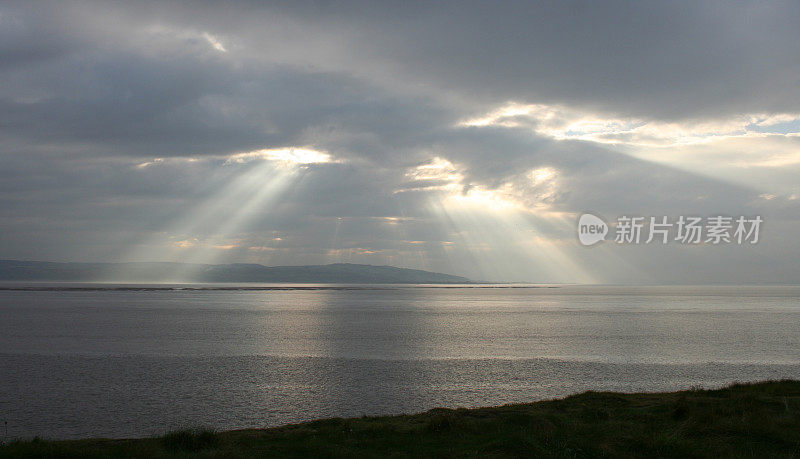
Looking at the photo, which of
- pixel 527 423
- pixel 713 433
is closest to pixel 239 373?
pixel 527 423

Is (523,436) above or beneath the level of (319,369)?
above

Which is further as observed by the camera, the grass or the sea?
the sea

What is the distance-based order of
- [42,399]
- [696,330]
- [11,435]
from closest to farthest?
1. [11,435]
2. [42,399]
3. [696,330]

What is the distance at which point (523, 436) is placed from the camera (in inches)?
570

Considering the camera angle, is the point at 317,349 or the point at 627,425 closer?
the point at 627,425

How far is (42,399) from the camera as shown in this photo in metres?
23.7

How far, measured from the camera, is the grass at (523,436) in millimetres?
13266

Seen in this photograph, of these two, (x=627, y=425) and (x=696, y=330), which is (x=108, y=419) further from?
(x=696, y=330)

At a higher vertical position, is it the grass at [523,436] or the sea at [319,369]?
the grass at [523,436]

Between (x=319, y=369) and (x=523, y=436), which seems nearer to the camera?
(x=523, y=436)

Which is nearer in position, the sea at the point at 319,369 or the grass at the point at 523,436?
the grass at the point at 523,436

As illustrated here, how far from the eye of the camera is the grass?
13.3 metres

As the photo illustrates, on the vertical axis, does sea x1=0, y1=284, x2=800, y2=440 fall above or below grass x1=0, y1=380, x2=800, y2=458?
below

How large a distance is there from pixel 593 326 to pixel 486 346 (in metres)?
25.4
